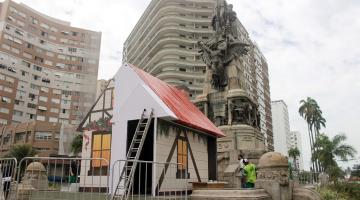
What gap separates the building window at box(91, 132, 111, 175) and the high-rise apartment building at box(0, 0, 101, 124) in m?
55.1

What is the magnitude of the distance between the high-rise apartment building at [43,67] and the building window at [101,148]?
181 feet

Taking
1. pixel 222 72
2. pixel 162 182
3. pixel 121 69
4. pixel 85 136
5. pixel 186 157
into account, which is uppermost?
pixel 222 72

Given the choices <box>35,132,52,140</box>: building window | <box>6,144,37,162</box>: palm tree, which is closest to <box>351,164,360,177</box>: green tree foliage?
<box>35,132,52,140</box>: building window

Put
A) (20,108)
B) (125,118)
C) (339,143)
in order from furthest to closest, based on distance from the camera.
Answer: (20,108)
(339,143)
(125,118)

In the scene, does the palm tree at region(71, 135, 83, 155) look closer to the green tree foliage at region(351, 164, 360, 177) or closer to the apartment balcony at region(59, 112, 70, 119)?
the apartment balcony at region(59, 112, 70, 119)

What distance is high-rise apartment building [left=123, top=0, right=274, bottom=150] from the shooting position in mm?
68750

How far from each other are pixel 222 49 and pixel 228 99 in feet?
14.7

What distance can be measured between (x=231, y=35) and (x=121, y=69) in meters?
15.5

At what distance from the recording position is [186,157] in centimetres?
1227

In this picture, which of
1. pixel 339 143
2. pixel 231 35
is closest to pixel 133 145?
pixel 231 35

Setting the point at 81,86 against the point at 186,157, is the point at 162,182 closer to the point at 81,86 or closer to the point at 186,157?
the point at 186,157

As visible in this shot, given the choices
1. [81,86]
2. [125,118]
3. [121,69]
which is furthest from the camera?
[81,86]

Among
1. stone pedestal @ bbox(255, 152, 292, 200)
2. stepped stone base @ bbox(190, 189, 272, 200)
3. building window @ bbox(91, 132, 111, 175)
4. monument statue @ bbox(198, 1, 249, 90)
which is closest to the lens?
stepped stone base @ bbox(190, 189, 272, 200)

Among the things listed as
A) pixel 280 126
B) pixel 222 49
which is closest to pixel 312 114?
pixel 222 49
